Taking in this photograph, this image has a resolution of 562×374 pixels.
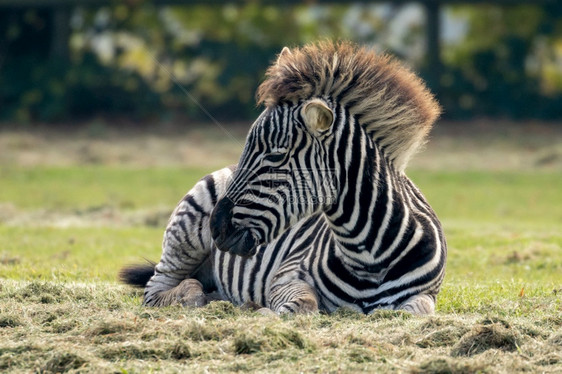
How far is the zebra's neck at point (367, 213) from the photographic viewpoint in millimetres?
6277

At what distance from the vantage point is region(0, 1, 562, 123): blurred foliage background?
25609mm

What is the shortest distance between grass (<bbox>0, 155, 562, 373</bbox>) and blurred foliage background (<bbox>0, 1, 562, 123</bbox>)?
13.1 metres

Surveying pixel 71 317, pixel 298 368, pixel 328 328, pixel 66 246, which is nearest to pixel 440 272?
pixel 328 328

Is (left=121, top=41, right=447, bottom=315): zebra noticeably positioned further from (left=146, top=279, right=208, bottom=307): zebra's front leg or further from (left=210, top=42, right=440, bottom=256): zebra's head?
(left=146, top=279, right=208, bottom=307): zebra's front leg

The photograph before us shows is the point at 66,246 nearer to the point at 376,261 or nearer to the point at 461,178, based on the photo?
the point at 376,261

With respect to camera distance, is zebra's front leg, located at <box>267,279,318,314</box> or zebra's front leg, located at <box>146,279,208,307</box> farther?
zebra's front leg, located at <box>146,279,208,307</box>

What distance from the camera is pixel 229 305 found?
646 cm

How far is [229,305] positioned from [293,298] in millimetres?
458

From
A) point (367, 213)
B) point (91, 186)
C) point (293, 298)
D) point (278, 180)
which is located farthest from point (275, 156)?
point (91, 186)

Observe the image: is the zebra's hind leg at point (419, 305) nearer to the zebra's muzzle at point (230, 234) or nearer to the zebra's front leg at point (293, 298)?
the zebra's front leg at point (293, 298)

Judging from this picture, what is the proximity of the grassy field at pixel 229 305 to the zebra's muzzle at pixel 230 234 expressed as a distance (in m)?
0.44

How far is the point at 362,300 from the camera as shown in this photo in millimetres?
6453

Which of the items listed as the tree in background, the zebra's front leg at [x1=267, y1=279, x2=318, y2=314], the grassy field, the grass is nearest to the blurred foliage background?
the tree in background

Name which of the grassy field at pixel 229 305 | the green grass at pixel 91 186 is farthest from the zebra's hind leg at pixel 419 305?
the green grass at pixel 91 186
